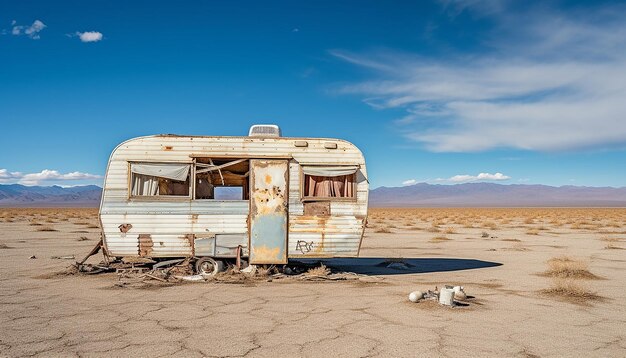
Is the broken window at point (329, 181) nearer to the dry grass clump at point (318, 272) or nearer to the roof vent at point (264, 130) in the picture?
the roof vent at point (264, 130)

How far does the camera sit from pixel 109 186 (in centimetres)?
1057

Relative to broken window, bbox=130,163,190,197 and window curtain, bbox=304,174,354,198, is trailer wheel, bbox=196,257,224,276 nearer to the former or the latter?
broken window, bbox=130,163,190,197

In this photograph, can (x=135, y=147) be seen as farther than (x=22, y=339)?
Yes

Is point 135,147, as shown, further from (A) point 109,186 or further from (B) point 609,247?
(B) point 609,247

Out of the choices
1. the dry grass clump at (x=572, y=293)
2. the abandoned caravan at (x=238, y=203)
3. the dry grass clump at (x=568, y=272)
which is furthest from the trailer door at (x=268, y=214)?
the dry grass clump at (x=568, y=272)

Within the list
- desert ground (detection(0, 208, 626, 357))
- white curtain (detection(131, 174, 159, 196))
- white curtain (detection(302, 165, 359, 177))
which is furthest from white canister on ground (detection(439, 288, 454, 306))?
white curtain (detection(131, 174, 159, 196))

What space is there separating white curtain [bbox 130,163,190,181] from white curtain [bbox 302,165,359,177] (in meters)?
2.64

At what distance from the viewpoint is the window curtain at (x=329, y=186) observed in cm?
1099

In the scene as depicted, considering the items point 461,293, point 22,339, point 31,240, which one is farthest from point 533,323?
point 31,240

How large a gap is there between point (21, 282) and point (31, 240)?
1144 cm

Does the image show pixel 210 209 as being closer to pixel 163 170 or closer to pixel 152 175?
pixel 163 170

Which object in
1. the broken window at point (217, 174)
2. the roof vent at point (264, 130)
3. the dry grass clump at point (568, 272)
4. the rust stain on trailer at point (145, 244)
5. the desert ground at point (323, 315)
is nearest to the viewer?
the desert ground at point (323, 315)

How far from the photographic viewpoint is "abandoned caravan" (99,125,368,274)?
1059cm

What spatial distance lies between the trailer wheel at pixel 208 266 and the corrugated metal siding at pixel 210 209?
338 millimetres
